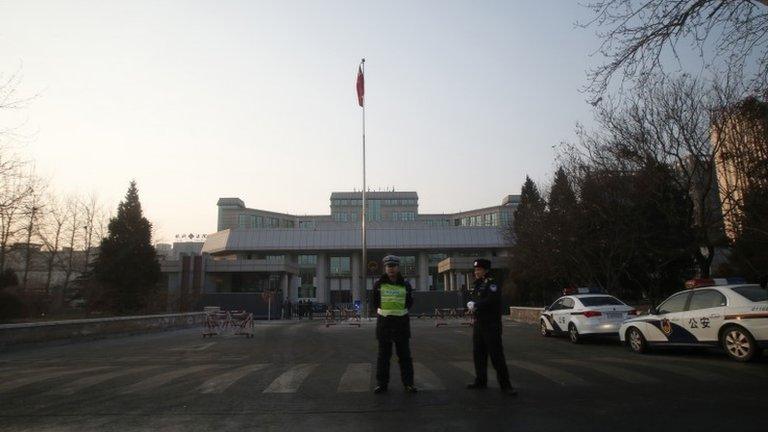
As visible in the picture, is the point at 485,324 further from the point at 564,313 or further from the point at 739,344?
the point at 564,313

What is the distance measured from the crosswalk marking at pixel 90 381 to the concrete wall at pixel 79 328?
724 centimetres

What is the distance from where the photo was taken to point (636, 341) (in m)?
12.6

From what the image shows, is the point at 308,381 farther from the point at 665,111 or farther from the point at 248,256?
the point at 248,256

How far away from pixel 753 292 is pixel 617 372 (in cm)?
368

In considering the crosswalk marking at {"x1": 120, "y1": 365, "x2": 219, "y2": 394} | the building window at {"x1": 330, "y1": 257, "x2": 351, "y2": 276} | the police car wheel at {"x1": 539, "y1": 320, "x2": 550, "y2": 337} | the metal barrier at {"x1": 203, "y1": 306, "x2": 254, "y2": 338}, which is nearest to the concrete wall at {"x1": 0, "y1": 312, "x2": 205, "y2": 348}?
the metal barrier at {"x1": 203, "y1": 306, "x2": 254, "y2": 338}

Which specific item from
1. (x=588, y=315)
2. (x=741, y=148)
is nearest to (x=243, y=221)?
(x=741, y=148)

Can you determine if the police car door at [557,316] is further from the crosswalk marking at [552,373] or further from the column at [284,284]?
the column at [284,284]

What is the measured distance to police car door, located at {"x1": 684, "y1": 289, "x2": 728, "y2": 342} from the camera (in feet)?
34.7

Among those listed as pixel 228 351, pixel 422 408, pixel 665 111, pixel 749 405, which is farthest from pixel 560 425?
pixel 665 111

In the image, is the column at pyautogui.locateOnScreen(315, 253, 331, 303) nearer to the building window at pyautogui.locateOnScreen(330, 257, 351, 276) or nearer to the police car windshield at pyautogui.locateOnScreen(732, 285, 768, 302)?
the building window at pyautogui.locateOnScreen(330, 257, 351, 276)

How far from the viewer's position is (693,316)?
1116cm

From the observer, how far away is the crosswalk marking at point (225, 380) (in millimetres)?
7732

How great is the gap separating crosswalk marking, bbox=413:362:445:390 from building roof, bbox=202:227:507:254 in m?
62.7

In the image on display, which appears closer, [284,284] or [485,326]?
[485,326]
